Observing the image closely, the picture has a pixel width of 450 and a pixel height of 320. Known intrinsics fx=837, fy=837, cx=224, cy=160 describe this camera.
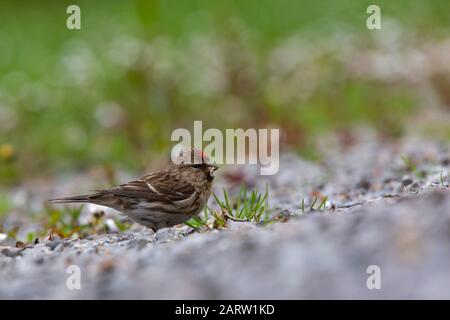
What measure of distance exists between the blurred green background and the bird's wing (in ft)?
10.2

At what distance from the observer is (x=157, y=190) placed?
6.04 meters

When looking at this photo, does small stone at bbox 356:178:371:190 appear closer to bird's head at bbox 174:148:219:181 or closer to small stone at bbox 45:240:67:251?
bird's head at bbox 174:148:219:181

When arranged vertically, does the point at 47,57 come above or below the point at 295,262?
above

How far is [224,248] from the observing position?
4.27 m

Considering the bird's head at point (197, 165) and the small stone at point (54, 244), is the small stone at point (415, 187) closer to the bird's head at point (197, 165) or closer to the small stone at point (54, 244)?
the bird's head at point (197, 165)

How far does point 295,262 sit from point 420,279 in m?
0.58

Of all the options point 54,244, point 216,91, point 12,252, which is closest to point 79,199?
point 54,244

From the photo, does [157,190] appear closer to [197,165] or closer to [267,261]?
[197,165]

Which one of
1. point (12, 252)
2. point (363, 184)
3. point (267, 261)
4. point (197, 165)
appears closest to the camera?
point (267, 261)

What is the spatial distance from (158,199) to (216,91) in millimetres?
5354

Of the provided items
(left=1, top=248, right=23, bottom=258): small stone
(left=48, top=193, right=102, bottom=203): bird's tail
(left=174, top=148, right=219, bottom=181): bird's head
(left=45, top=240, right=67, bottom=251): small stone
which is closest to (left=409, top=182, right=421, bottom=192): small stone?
(left=174, top=148, right=219, bottom=181): bird's head

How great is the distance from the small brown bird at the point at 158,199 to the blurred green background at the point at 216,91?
125 inches
